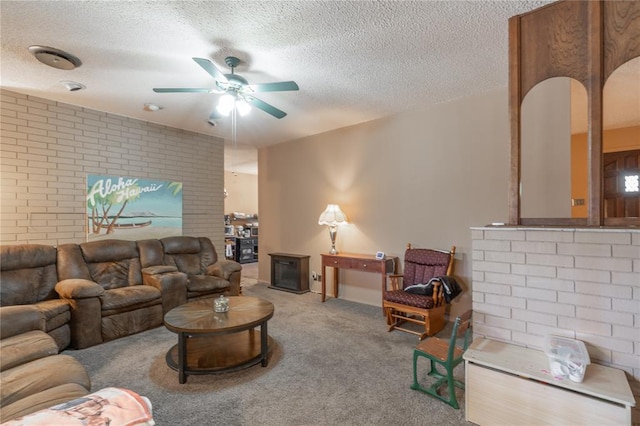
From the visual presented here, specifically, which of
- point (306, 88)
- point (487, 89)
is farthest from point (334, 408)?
point (487, 89)

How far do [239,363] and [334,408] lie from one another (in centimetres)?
94

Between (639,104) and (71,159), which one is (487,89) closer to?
(639,104)

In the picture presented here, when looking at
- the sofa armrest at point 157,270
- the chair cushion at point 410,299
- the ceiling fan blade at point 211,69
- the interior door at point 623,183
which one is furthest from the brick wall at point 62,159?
the interior door at point 623,183

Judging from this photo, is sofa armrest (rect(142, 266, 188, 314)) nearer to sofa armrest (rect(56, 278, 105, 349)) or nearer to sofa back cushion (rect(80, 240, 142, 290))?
sofa back cushion (rect(80, 240, 142, 290))

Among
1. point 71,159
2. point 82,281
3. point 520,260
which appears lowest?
point 82,281

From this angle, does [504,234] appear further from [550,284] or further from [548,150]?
[548,150]

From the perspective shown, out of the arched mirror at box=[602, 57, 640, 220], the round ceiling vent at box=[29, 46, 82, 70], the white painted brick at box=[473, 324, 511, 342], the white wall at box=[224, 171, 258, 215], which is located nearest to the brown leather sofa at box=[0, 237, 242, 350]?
the round ceiling vent at box=[29, 46, 82, 70]

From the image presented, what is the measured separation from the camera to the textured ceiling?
2078 mm

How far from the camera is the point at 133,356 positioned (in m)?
2.83

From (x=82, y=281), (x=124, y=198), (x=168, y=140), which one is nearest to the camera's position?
(x=82, y=281)

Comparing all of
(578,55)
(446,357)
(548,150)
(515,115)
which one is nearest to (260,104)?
(515,115)

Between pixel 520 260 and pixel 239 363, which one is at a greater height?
pixel 520 260

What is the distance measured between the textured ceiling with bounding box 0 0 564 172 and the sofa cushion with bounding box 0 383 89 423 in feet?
7.82

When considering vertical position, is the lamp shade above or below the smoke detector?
below
